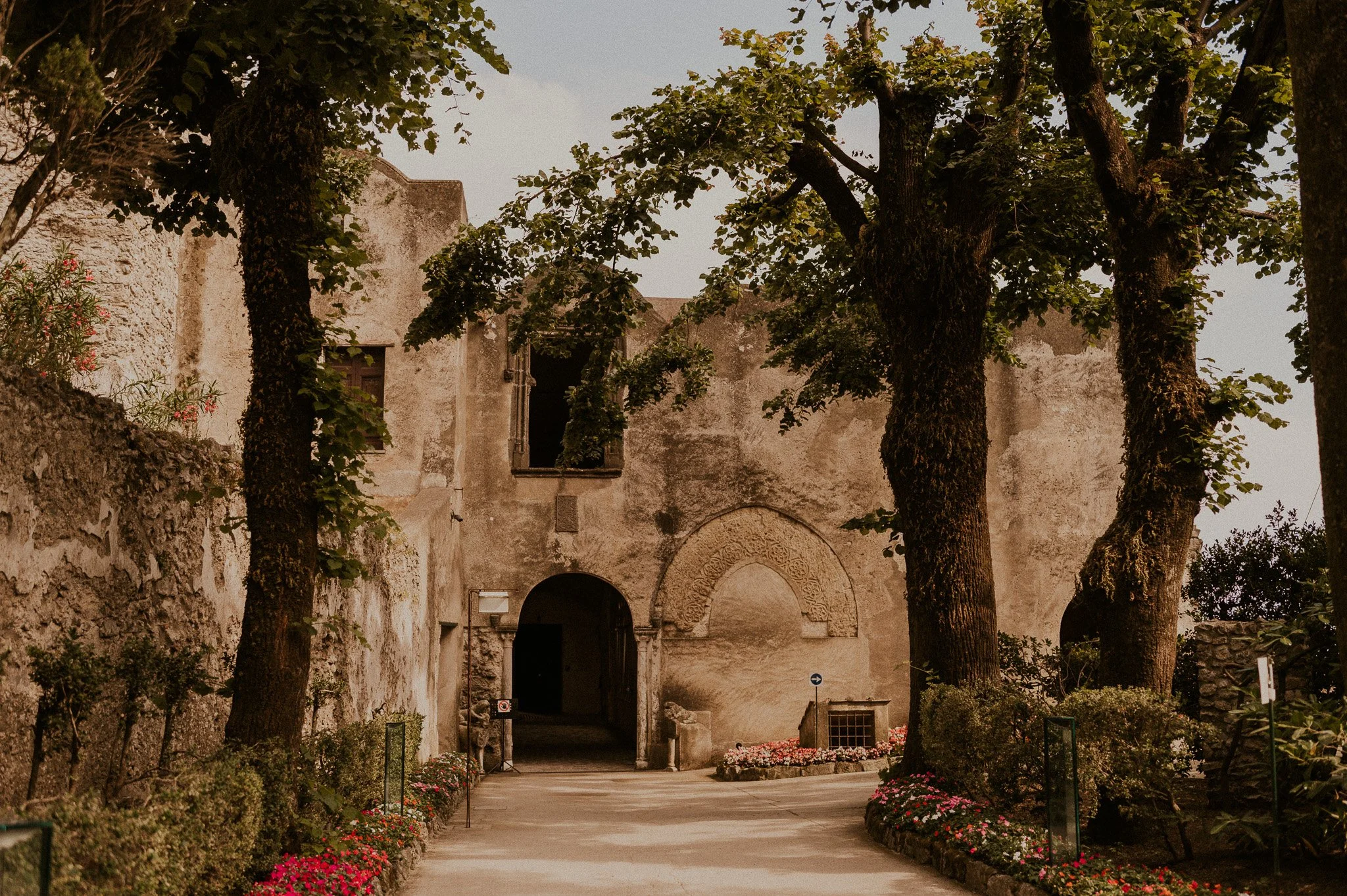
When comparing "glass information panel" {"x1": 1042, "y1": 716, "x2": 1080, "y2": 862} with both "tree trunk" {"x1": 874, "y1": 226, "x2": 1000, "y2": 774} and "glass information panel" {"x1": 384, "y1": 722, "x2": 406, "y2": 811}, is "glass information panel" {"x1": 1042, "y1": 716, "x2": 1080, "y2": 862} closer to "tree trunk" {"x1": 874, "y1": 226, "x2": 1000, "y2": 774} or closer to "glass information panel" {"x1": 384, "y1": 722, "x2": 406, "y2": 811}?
"tree trunk" {"x1": 874, "y1": 226, "x2": 1000, "y2": 774}

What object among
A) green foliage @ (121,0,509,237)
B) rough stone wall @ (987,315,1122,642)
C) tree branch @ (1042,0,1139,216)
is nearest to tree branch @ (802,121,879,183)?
tree branch @ (1042,0,1139,216)

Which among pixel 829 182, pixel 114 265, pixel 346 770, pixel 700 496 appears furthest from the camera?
pixel 700 496

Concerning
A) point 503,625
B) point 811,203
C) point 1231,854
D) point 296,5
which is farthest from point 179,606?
point 503,625

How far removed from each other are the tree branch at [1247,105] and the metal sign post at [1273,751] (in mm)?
4037

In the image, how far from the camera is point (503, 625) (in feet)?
62.2

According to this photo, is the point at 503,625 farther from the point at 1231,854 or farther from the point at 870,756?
the point at 1231,854

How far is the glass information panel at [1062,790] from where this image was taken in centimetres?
749

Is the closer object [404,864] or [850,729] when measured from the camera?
[404,864]

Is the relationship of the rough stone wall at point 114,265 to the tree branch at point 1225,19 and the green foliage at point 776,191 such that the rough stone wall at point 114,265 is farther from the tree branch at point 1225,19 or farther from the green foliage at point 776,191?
the tree branch at point 1225,19

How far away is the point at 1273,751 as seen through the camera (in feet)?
25.0

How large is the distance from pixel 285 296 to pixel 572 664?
832 inches

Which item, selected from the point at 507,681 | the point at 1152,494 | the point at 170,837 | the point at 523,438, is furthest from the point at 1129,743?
the point at 523,438

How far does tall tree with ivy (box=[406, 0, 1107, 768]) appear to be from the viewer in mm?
10953

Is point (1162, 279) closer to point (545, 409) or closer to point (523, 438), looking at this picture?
point (523, 438)
